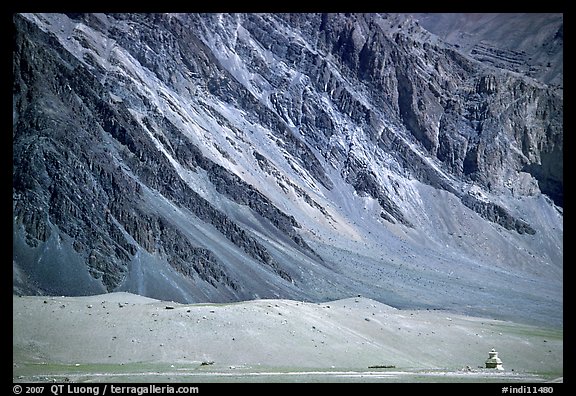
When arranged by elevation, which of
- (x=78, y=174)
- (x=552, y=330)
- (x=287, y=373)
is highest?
(x=78, y=174)

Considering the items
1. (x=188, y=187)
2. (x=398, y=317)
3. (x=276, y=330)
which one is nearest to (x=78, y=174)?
(x=188, y=187)

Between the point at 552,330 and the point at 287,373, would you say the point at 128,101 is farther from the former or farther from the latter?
the point at 287,373

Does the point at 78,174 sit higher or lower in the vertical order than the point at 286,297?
higher
